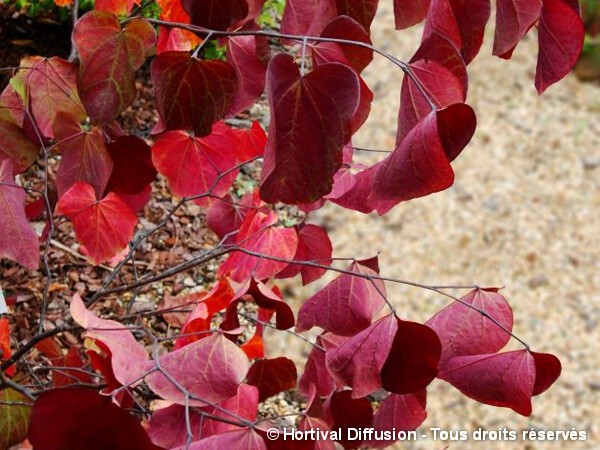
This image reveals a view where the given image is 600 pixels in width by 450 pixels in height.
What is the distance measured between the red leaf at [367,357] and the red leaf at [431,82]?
209 mm

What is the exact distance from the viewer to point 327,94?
81 cm

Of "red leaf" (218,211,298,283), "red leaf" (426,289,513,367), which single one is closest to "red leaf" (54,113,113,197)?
"red leaf" (218,211,298,283)

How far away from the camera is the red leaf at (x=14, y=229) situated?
1.06 metres

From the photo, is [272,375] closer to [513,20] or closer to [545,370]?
[545,370]

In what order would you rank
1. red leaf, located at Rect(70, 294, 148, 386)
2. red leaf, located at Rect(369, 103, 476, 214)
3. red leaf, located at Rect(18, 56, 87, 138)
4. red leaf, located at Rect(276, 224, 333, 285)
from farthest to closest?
red leaf, located at Rect(276, 224, 333, 285), red leaf, located at Rect(18, 56, 87, 138), red leaf, located at Rect(70, 294, 148, 386), red leaf, located at Rect(369, 103, 476, 214)

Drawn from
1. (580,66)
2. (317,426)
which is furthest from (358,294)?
(580,66)

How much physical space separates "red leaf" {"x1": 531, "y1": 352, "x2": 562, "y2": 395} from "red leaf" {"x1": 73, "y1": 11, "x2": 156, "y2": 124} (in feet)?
1.83

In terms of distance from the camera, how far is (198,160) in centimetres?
134

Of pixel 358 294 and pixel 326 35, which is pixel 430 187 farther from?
pixel 358 294

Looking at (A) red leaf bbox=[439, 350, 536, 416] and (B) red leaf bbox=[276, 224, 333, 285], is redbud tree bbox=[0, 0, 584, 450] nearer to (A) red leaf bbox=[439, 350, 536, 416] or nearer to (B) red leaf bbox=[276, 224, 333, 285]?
(A) red leaf bbox=[439, 350, 536, 416]

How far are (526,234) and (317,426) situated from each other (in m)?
2.57

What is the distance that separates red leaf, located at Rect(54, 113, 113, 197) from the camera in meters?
1.11

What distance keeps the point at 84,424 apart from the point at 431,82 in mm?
502

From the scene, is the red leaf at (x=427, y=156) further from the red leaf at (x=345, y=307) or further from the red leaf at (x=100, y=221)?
the red leaf at (x=100, y=221)
